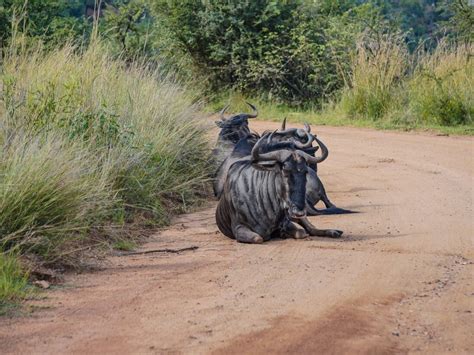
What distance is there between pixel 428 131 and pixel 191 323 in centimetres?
1281

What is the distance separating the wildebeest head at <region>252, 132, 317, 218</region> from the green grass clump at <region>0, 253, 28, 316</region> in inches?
112

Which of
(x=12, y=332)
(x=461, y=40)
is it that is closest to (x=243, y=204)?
(x=12, y=332)

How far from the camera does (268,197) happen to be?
10023mm

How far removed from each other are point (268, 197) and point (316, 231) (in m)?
0.59

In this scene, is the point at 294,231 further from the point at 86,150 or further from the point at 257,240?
the point at 86,150

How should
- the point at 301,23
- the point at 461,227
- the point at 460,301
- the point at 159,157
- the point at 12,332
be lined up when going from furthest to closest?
the point at 301,23
the point at 159,157
the point at 461,227
the point at 460,301
the point at 12,332

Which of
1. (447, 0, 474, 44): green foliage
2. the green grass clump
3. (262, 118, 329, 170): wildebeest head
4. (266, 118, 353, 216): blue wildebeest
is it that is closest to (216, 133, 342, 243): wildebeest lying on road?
(262, 118, 329, 170): wildebeest head

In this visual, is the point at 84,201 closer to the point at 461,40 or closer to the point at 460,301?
the point at 460,301

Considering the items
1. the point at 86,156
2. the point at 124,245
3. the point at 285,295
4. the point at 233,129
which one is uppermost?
the point at 86,156

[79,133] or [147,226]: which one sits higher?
[79,133]

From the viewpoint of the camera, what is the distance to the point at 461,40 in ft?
Answer: 73.9

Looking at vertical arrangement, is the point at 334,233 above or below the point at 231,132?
below

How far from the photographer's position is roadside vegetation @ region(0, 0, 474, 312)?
8.80 m

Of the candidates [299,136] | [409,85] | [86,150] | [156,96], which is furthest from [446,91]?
[86,150]
